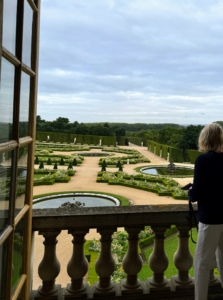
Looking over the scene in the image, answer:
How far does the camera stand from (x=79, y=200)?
10.5 m

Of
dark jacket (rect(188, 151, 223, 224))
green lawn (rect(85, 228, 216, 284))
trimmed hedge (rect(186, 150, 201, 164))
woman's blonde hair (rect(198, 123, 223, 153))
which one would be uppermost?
woman's blonde hair (rect(198, 123, 223, 153))

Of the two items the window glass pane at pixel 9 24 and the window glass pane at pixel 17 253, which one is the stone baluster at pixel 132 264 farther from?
the window glass pane at pixel 9 24

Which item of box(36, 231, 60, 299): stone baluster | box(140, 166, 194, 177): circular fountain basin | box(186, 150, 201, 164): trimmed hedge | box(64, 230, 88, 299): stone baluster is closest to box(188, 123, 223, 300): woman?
box(64, 230, 88, 299): stone baluster

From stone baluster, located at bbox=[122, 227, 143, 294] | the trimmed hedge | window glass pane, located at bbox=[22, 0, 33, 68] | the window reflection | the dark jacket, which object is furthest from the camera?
the trimmed hedge

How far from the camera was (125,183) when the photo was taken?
531 inches

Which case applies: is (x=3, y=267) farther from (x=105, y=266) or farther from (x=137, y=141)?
(x=137, y=141)

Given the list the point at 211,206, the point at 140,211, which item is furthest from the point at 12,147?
the point at 211,206

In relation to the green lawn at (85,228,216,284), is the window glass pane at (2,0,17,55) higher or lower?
higher

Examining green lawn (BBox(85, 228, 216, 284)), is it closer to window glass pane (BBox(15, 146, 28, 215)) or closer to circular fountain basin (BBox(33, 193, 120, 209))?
window glass pane (BBox(15, 146, 28, 215))

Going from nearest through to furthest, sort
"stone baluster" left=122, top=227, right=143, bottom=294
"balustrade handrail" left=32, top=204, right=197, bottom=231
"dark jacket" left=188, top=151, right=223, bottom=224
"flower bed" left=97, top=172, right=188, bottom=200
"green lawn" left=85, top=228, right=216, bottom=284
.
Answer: "dark jacket" left=188, top=151, right=223, bottom=224 < "balustrade handrail" left=32, top=204, right=197, bottom=231 < "stone baluster" left=122, top=227, right=143, bottom=294 < "green lawn" left=85, top=228, right=216, bottom=284 < "flower bed" left=97, top=172, right=188, bottom=200

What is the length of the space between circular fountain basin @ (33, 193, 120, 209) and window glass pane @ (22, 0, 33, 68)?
8739 mm

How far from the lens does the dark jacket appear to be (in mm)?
1489

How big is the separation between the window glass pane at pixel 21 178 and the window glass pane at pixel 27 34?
1.49 feet

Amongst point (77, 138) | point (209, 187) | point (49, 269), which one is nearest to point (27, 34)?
point (209, 187)
